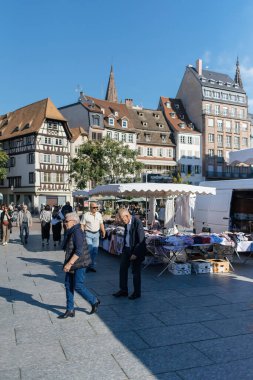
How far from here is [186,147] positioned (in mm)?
62844

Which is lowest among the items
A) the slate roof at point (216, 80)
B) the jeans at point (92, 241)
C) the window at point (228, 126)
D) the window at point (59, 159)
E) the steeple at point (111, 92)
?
the jeans at point (92, 241)

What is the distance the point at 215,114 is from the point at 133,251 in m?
60.8

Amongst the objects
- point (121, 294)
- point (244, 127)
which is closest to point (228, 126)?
point (244, 127)

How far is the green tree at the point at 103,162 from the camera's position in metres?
37.2

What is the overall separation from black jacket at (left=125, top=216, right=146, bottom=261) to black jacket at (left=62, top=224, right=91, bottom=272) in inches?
56.1

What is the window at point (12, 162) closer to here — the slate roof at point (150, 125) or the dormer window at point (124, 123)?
the dormer window at point (124, 123)

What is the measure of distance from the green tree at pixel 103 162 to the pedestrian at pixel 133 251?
2988 centimetres

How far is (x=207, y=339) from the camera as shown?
5273 millimetres

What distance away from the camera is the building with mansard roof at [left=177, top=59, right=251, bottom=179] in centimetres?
6412

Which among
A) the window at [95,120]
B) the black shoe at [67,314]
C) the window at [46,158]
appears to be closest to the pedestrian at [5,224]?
the black shoe at [67,314]

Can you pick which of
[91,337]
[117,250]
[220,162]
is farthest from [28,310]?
[220,162]

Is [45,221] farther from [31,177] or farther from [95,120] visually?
[95,120]

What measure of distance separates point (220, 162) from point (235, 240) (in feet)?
183

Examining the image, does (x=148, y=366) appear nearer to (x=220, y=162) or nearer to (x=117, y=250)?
(x=117, y=250)
